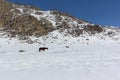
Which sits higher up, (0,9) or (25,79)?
(0,9)

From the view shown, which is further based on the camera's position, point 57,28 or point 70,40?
point 57,28

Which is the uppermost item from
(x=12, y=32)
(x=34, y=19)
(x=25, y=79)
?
(x=34, y=19)

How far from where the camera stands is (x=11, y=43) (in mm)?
41031

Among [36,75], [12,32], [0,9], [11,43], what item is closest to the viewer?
[36,75]

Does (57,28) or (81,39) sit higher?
(57,28)

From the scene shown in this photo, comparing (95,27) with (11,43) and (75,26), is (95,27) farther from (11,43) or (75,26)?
(11,43)

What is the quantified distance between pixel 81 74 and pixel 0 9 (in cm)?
5259

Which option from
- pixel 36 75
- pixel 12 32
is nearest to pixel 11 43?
pixel 12 32

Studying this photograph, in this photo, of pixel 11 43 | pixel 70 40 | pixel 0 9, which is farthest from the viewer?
pixel 0 9

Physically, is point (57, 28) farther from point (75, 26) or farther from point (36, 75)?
point (36, 75)

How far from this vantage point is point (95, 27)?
54.2 m

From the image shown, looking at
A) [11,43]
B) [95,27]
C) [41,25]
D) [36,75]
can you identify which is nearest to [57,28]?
[41,25]

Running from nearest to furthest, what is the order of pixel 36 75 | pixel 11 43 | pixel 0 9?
pixel 36 75
pixel 11 43
pixel 0 9

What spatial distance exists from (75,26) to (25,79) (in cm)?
4644
